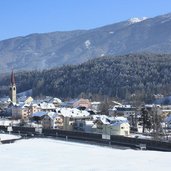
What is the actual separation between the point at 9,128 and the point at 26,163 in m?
29.6

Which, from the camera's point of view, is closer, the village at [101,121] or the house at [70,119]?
the village at [101,121]

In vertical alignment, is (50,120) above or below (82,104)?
below

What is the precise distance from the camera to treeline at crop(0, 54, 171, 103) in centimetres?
12681

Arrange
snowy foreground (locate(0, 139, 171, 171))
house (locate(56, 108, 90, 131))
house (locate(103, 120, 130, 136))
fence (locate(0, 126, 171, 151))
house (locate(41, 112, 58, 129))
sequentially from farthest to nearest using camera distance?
house (locate(41, 112, 58, 129)), house (locate(56, 108, 90, 131)), house (locate(103, 120, 130, 136)), fence (locate(0, 126, 171, 151)), snowy foreground (locate(0, 139, 171, 171))

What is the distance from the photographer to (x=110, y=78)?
144 metres

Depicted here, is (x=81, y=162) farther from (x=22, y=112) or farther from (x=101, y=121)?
(x=22, y=112)

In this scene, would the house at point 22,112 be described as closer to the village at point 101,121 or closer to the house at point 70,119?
the village at point 101,121

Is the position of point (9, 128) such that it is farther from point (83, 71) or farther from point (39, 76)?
point (39, 76)

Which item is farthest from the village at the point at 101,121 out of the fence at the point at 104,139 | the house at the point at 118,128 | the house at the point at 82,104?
the house at the point at 82,104

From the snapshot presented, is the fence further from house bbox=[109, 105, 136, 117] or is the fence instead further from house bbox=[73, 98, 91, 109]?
house bbox=[73, 98, 91, 109]

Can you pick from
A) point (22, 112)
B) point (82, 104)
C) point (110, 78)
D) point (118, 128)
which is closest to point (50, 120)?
point (118, 128)

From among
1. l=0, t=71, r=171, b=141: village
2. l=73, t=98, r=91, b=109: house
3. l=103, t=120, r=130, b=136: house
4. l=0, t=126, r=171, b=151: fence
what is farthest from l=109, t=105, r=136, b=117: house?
l=0, t=126, r=171, b=151: fence

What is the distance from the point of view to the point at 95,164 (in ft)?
69.3

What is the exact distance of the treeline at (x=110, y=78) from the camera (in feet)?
416
